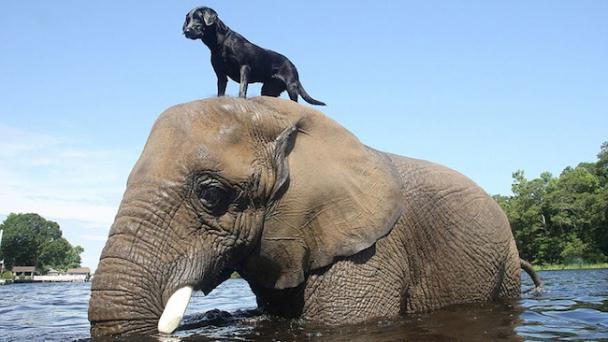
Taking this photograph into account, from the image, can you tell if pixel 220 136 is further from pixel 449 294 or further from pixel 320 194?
pixel 449 294

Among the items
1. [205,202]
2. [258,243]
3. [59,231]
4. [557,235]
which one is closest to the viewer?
[205,202]

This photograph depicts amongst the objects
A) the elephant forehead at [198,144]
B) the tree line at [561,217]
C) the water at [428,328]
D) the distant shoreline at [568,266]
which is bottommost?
the water at [428,328]

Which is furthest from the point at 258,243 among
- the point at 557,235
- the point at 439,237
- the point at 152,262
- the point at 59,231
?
the point at 59,231

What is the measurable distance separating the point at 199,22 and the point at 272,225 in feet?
8.46

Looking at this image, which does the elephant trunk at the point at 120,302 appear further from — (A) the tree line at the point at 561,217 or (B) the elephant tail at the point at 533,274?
(A) the tree line at the point at 561,217

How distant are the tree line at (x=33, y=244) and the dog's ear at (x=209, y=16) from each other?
109736 millimetres

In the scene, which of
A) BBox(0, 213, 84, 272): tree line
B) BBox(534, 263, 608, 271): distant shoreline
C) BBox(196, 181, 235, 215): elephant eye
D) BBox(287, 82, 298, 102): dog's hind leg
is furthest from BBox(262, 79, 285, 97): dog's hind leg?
BBox(0, 213, 84, 272): tree line

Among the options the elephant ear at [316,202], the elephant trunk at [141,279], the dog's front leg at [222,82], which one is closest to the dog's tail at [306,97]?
the dog's front leg at [222,82]

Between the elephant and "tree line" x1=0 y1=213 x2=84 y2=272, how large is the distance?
110701 millimetres

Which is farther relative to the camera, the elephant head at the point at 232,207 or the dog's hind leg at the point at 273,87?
the dog's hind leg at the point at 273,87

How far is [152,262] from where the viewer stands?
189 inches

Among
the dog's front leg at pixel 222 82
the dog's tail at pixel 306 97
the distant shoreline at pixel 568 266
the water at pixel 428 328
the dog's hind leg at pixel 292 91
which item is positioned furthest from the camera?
the distant shoreline at pixel 568 266

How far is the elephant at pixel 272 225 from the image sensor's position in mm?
4801

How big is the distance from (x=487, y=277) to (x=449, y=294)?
770 millimetres
